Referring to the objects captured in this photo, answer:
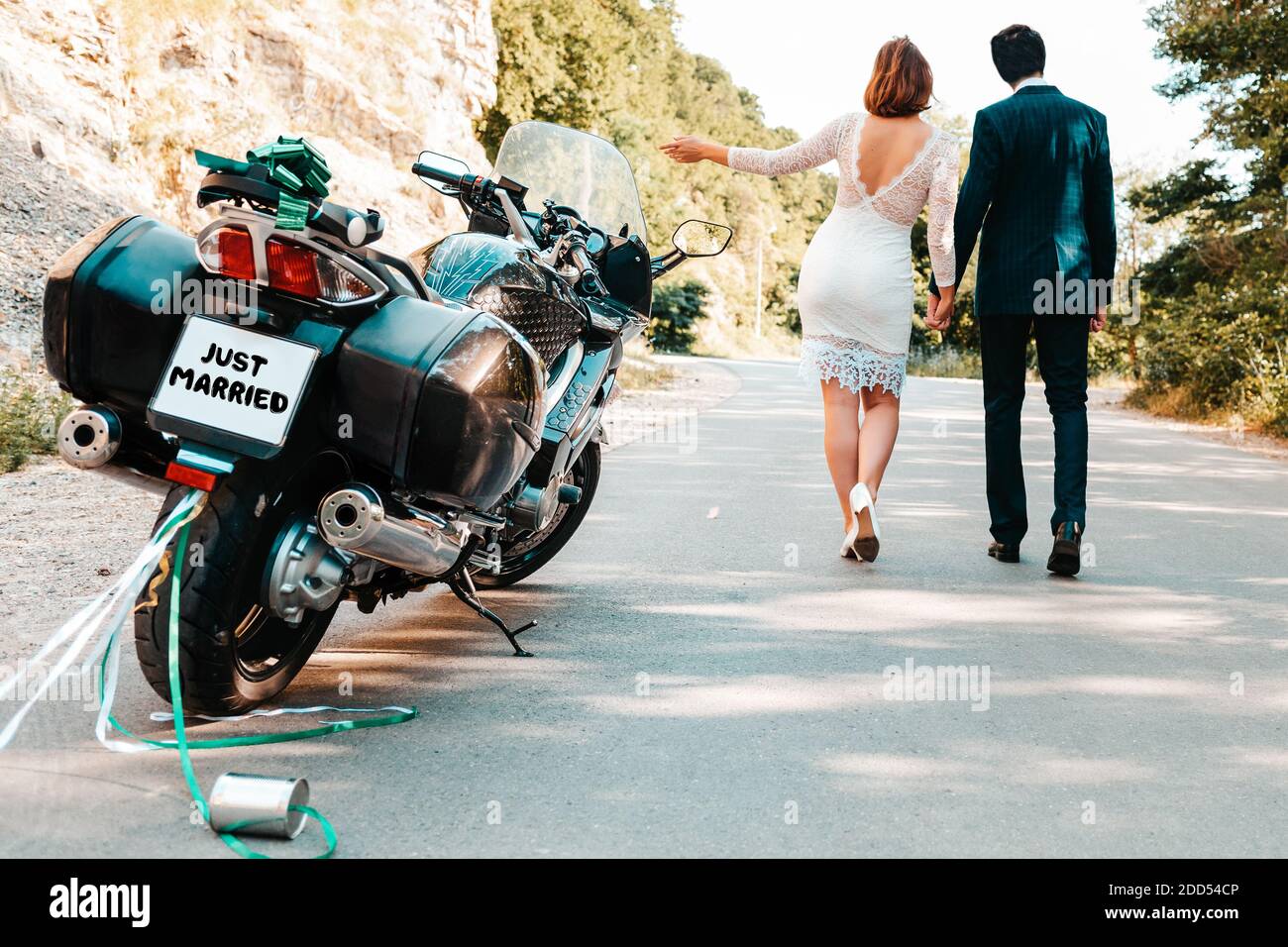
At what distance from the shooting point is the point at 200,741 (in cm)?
354

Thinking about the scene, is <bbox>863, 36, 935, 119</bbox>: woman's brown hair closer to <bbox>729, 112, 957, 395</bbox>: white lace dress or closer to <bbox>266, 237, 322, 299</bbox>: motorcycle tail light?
<bbox>729, 112, 957, 395</bbox>: white lace dress

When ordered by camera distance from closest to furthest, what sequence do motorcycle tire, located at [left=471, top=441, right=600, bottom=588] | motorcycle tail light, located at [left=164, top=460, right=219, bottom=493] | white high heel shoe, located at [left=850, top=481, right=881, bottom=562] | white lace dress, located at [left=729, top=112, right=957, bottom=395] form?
motorcycle tail light, located at [left=164, top=460, right=219, bottom=493] → motorcycle tire, located at [left=471, top=441, right=600, bottom=588] → white high heel shoe, located at [left=850, top=481, right=881, bottom=562] → white lace dress, located at [left=729, top=112, right=957, bottom=395]

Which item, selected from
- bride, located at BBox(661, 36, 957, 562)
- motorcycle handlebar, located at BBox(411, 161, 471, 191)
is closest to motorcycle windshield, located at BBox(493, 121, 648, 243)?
bride, located at BBox(661, 36, 957, 562)

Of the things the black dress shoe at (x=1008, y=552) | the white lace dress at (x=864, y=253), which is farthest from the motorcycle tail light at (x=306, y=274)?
the black dress shoe at (x=1008, y=552)

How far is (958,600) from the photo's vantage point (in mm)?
5668

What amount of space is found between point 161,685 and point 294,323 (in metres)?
1.01

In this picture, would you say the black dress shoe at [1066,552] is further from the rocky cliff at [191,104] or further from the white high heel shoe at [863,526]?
the rocky cliff at [191,104]

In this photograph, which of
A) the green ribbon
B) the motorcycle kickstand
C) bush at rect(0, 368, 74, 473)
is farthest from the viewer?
bush at rect(0, 368, 74, 473)

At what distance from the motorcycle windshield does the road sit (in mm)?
1627

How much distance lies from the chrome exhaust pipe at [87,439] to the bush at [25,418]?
4.72 m

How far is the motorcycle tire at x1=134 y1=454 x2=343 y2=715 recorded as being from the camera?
3.36 meters

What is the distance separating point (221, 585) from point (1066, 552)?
412cm

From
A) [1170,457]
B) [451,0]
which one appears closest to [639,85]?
[451,0]
